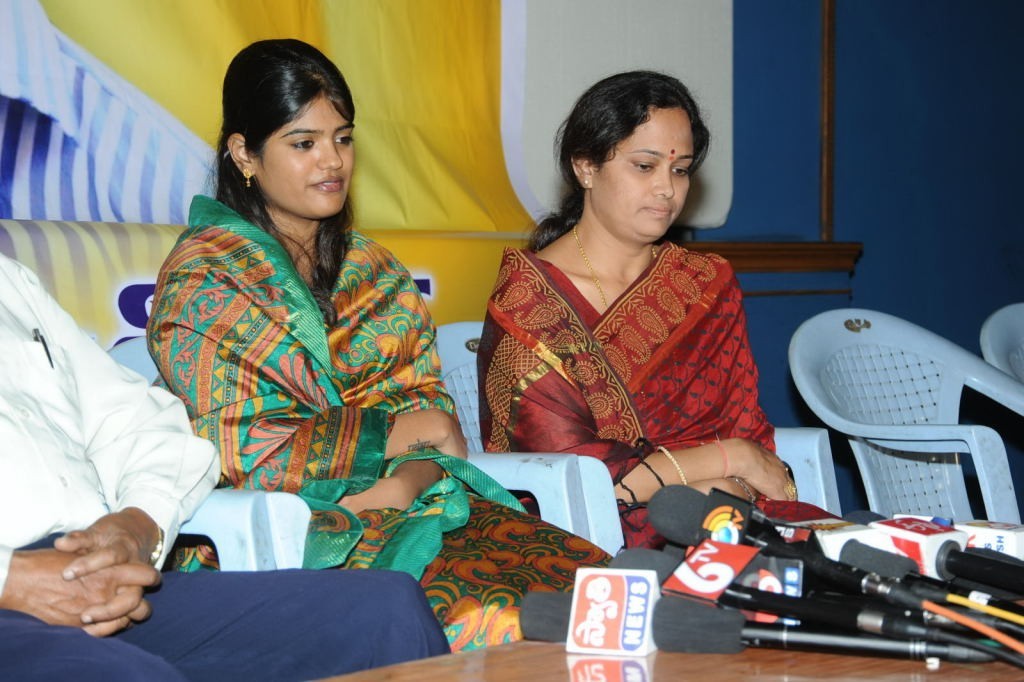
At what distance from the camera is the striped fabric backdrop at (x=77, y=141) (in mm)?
2232

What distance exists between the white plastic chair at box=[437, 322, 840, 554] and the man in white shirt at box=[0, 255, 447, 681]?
0.58 meters

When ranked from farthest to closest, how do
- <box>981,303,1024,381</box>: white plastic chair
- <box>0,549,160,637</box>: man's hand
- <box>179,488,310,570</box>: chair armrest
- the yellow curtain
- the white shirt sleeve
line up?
<box>981,303,1024,381</box>: white plastic chair
the yellow curtain
<box>179,488,310,570</box>: chair armrest
the white shirt sleeve
<box>0,549,160,637</box>: man's hand

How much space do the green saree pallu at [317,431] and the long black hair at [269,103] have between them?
0.20ft

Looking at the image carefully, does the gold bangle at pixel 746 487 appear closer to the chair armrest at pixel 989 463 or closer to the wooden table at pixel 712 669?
the chair armrest at pixel 989 463

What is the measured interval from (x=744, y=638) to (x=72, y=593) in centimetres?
89

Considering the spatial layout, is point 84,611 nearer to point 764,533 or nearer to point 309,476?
point 309,476

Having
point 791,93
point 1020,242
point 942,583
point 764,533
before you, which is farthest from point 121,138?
point 1020,242

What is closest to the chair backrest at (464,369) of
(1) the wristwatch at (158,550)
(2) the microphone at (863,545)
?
(1) the wristwatch at (158,550)

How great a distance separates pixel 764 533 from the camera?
4.02 feet

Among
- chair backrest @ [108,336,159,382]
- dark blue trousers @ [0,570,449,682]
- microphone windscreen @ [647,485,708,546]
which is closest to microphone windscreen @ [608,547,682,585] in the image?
microphone windscreen @ [647,485,708,546]

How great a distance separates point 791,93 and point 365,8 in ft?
6.04

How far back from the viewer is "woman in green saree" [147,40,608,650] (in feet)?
6.54

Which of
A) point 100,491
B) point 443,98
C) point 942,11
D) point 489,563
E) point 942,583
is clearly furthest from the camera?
point 942,11

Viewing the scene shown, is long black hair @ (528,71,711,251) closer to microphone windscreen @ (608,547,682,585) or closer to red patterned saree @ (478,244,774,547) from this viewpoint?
red patterned saree @ (478,244,774,547)
